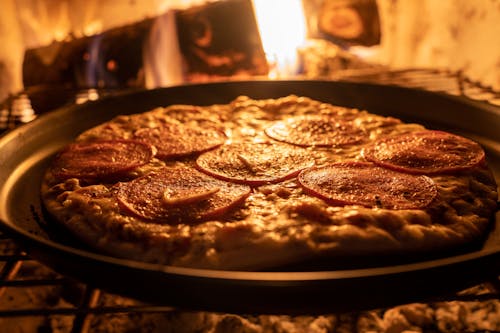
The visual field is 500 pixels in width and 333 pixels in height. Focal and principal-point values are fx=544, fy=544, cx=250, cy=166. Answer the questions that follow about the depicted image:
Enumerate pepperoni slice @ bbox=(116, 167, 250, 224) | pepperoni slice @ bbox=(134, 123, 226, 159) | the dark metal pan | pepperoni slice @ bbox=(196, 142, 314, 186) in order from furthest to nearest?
pepperoni slice @ bbox=(134, 123, 226, 159) < pepperoni slice @ bbox=(196, 142, 314, 186) < pepperoni slice @ bbox=(116, 167, 250, 224) < the dark metal pan

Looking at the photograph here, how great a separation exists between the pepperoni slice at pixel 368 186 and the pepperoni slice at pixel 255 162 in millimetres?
82

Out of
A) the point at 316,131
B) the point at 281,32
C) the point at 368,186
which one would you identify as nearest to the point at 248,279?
the point at 368,186

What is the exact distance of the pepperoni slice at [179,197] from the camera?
1528 millimetres

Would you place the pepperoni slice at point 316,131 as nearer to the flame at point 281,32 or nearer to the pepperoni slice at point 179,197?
the pepperoni slice at point 179,197

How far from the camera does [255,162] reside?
1875mm

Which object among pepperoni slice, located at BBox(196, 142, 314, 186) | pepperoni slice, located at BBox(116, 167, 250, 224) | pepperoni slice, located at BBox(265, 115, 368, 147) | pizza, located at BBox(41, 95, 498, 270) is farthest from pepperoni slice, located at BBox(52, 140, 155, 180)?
pepperoni slice, located at BBox(265, 115, 368, 147)

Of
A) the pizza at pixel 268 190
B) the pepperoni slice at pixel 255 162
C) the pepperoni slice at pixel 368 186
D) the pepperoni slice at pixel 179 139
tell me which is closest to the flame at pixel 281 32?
the pizza at pixel 268 190

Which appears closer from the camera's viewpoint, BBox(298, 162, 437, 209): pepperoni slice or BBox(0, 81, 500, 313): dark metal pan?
BBox(0, 81, 500, 313): dark metal pan

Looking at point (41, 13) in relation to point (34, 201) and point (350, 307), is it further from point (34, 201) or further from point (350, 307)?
point (350, 307)

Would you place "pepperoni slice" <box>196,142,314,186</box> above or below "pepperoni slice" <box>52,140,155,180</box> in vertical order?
below

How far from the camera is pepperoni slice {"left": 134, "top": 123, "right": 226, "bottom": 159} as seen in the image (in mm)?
2014

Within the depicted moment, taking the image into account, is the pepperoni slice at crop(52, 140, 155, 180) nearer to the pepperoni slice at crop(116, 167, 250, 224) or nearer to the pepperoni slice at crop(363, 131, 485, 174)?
the pepperoni slice at crop(116, 167, 250, 224)

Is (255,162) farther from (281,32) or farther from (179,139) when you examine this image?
(281,32)

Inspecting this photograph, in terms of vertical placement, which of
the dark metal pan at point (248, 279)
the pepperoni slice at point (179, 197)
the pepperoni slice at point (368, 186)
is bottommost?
the pepperoni slice at point (368, 186)
